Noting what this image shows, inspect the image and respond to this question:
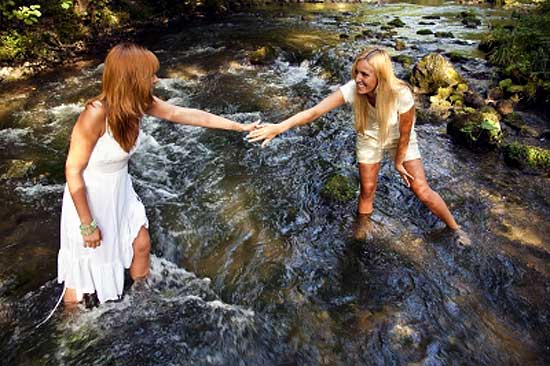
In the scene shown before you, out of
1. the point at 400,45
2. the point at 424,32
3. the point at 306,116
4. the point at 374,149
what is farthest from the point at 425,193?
the point at 424,32

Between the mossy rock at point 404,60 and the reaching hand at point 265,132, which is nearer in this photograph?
the reaching hand at point 265,132

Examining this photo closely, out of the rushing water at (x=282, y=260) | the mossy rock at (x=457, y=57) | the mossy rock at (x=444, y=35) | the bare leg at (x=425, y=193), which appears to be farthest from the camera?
the mossy rock at (x=444, y=35)

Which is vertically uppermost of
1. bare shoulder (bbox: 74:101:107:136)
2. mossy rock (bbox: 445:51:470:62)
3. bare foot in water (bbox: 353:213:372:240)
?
bare shoulder (bbox: 74:101:107:136)

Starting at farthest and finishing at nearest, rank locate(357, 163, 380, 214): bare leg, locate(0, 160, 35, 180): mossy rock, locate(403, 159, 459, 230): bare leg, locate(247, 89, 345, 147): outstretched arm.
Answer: locate(0, 160, 35, 180): mossy rock, locate(357, 163, 380, 214): bare leg, locate(403, 159, 459, 230): bare leg, locate(247, 89, 345, 147): outstretched arm

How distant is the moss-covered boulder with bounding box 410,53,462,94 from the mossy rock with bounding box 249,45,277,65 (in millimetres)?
4395

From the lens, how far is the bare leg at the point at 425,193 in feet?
16.9

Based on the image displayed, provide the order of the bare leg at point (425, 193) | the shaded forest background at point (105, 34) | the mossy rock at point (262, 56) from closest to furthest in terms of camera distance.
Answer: the bare leg at point (425, 193) → the shaded forest background at point (105, 34) → the mossy rock at point (262, 56)

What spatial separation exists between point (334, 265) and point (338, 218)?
3.24 ft

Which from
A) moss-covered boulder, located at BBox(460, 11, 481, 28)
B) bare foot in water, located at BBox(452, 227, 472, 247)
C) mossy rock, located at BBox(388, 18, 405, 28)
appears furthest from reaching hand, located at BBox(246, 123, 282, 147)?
moss-covered boulder, located at BBox(460, 11, 481, 28)

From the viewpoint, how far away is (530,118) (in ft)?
30.9

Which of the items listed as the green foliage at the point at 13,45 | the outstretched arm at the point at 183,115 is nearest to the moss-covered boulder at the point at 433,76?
the outstretched arm at the point at 183,115

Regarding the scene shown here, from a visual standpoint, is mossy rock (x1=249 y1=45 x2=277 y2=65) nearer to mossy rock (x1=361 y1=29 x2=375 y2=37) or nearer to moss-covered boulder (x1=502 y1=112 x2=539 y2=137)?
mossy rock (x1=361 y1=29 x2=375 y2=37)

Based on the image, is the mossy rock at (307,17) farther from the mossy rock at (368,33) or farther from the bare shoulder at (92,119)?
the bare shoulder at (92,119)

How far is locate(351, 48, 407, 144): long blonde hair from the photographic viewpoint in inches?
170
